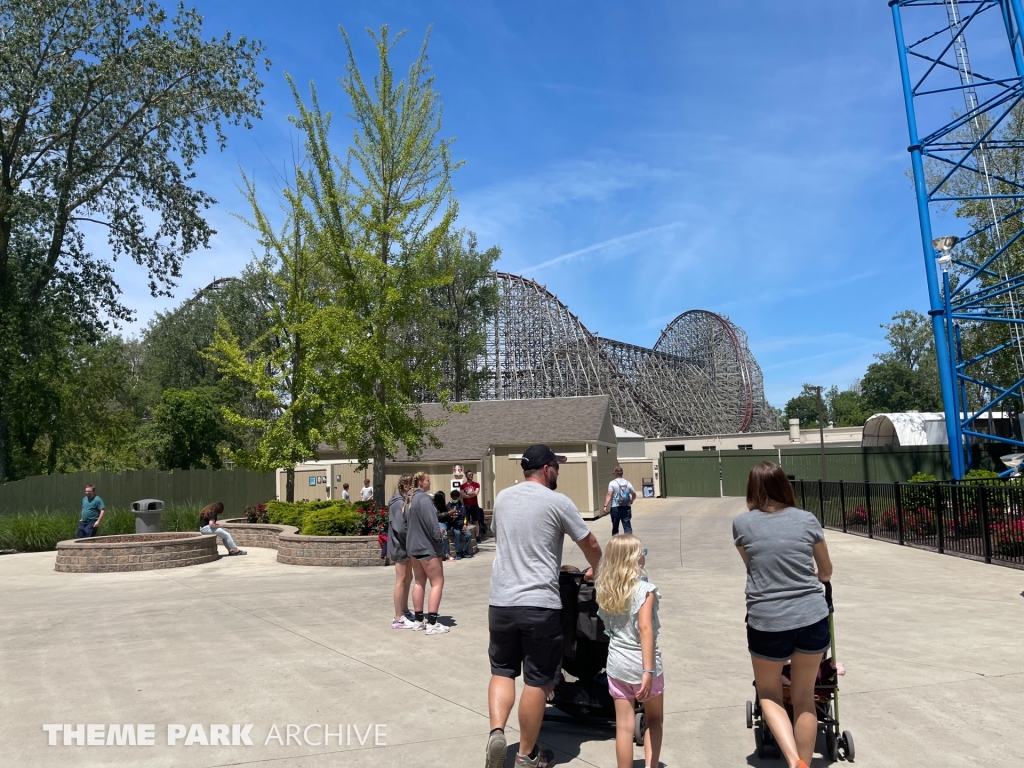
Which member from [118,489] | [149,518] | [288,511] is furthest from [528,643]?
[118,489]

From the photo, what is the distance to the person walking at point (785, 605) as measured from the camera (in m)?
3.84

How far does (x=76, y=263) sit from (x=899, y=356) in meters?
81.8

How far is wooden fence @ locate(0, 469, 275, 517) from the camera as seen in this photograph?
78.7 ft

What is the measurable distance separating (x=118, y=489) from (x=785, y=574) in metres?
24.4

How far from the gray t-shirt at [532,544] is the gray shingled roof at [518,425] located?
22787 mm

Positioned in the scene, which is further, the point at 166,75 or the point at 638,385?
the point at 638,385

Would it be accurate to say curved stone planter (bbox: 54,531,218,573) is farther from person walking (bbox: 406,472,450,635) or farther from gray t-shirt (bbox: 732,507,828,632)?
gray t-shirt (bbox: 732,507,828,632)

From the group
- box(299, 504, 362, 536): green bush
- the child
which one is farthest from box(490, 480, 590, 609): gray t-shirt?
box(299, 504, 362, 536): green bush

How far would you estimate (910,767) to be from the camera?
4.14m

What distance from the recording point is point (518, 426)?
29578 mm

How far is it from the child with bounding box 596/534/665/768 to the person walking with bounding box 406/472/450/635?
3.79 meters

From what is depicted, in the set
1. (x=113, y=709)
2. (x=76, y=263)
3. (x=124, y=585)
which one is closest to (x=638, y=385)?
(x=76, y=263)

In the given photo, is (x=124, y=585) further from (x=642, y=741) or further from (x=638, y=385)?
(x=638, y=385)

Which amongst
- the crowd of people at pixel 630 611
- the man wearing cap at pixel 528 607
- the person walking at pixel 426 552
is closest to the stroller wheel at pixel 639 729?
the crowd of people at pixel 630 611
